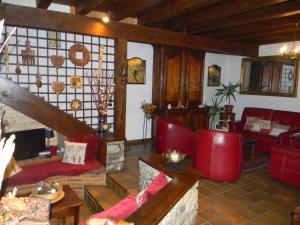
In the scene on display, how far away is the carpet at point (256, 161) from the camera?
15.0 ft

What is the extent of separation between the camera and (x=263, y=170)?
175 inches

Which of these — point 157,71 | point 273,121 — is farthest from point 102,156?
point 273,121

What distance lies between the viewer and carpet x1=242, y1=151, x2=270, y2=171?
457cm

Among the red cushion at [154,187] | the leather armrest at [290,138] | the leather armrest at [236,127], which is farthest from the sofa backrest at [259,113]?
the red cushion at [154,187]

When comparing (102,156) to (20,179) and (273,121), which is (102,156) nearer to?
(20,179)

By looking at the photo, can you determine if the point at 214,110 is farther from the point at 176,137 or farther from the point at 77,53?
the point at 77,53

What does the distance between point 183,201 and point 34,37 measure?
377 cm

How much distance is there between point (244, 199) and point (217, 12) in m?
2.86

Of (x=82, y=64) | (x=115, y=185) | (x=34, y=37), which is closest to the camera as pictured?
(x=115, y=185)

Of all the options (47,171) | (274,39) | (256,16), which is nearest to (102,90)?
(47,171)

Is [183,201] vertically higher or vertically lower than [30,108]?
lower

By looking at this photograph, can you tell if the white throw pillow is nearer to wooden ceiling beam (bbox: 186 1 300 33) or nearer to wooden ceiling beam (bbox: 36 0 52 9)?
wooden ceiling beam (bbox: 36 0 52 9)

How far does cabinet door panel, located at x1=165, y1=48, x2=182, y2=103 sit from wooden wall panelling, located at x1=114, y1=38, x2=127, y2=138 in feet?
5.20

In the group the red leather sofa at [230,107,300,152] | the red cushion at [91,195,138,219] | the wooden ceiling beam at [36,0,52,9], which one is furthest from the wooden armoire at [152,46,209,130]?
the red cushion at [91,195,138,219]
